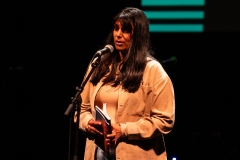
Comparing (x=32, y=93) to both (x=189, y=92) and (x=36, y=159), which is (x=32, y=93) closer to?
(x=36, y=159)

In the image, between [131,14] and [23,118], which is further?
[23,118]

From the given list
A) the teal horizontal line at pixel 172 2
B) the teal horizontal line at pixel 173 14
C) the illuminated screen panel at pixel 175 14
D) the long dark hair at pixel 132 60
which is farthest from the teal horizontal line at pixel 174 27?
the long dark hair at pixel 132 60

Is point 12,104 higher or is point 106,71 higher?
point 106,71

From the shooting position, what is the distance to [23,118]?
5.58m

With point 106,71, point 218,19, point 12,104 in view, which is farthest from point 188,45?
point 106,71

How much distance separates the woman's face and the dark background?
2.55 meters

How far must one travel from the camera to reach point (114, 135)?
2594 millimetres

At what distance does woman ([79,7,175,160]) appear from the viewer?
105 inches

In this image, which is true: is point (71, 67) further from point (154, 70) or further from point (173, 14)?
point (154, 70)

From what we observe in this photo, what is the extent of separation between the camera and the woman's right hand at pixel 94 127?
263 centimetres

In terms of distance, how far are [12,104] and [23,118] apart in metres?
0.21

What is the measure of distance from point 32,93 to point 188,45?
6.04ft

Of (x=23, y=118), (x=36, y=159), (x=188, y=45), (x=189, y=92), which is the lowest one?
(x=36, y=159)

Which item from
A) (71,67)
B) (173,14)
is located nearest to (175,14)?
(173,14)
